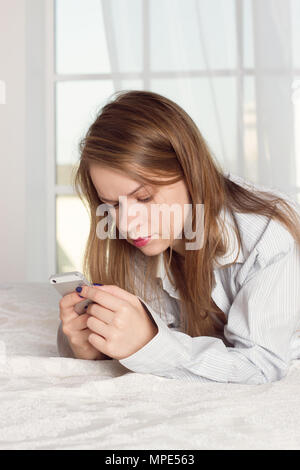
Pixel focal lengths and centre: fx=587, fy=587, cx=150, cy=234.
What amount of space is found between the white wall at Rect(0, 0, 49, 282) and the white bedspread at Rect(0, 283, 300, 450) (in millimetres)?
1848

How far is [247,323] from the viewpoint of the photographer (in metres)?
1.03

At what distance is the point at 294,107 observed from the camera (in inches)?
107

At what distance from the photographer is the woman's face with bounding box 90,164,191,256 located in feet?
3.58

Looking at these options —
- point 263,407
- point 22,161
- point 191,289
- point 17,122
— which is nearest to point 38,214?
point 22,161

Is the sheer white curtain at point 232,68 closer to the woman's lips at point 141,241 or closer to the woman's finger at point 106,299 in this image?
the woman's lips at point 141,241

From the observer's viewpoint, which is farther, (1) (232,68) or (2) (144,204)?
(1) (232,68)

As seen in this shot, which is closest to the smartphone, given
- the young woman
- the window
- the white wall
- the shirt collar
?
the young woman

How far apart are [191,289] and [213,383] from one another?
0.28 meters

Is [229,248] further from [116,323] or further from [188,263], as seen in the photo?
[116,323]

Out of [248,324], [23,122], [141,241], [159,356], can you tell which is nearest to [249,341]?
[248,324]

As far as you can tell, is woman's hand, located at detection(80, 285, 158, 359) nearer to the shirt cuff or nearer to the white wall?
the shirt cuff

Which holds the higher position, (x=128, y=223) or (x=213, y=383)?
(x=128, y=223)

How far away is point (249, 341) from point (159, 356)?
0.58 ft
